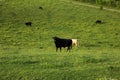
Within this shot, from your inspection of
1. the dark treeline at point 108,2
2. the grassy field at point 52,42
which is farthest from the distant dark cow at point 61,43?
the dark treeline at point 108,2

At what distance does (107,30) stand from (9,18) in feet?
46.7

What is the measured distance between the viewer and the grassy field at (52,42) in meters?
15.2

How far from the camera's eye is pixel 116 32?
41.4 metres

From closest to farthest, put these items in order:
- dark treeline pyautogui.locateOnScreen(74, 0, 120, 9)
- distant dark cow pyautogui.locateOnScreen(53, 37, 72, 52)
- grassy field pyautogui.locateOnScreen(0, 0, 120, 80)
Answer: grassy field pyautogui.locateOnScreen(0, 0, 120, 80) → distant dark cow pyautogui.locateOnScreen(53, 37, 72, 52) → dark treeline pyautogui.locateOnScreen(74, 0, 120, 9)

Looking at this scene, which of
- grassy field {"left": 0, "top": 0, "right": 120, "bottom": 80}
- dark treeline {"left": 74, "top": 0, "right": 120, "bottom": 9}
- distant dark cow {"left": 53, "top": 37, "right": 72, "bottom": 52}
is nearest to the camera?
grassy field {"left": 0, "top": 0, "right": 120, "bottom": 80}

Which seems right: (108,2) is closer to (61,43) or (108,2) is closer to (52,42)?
(52,42)

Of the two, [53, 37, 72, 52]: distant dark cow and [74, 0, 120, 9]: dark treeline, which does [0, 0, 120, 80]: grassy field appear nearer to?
[53, 37, 72, 52]: distant dark cow

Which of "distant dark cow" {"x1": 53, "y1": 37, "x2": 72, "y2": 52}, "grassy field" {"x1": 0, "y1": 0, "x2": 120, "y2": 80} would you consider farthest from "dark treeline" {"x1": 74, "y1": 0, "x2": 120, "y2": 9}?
"distant dark cow" {"x1": 53, "y1": 37, "x2": 72, "y2": 52}

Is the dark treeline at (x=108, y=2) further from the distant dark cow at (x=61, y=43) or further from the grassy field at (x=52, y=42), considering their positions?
the distant dark cow at (x=61, y=43)

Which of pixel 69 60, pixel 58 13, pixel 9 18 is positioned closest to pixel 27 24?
pixel 9 18

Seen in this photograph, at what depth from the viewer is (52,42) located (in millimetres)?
33188

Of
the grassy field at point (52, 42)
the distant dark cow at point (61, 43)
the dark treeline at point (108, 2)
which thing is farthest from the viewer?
the dark treeline at point (108, 2)

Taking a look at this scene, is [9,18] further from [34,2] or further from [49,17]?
[34,2]

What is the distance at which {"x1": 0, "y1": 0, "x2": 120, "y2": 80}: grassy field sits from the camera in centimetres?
1516
